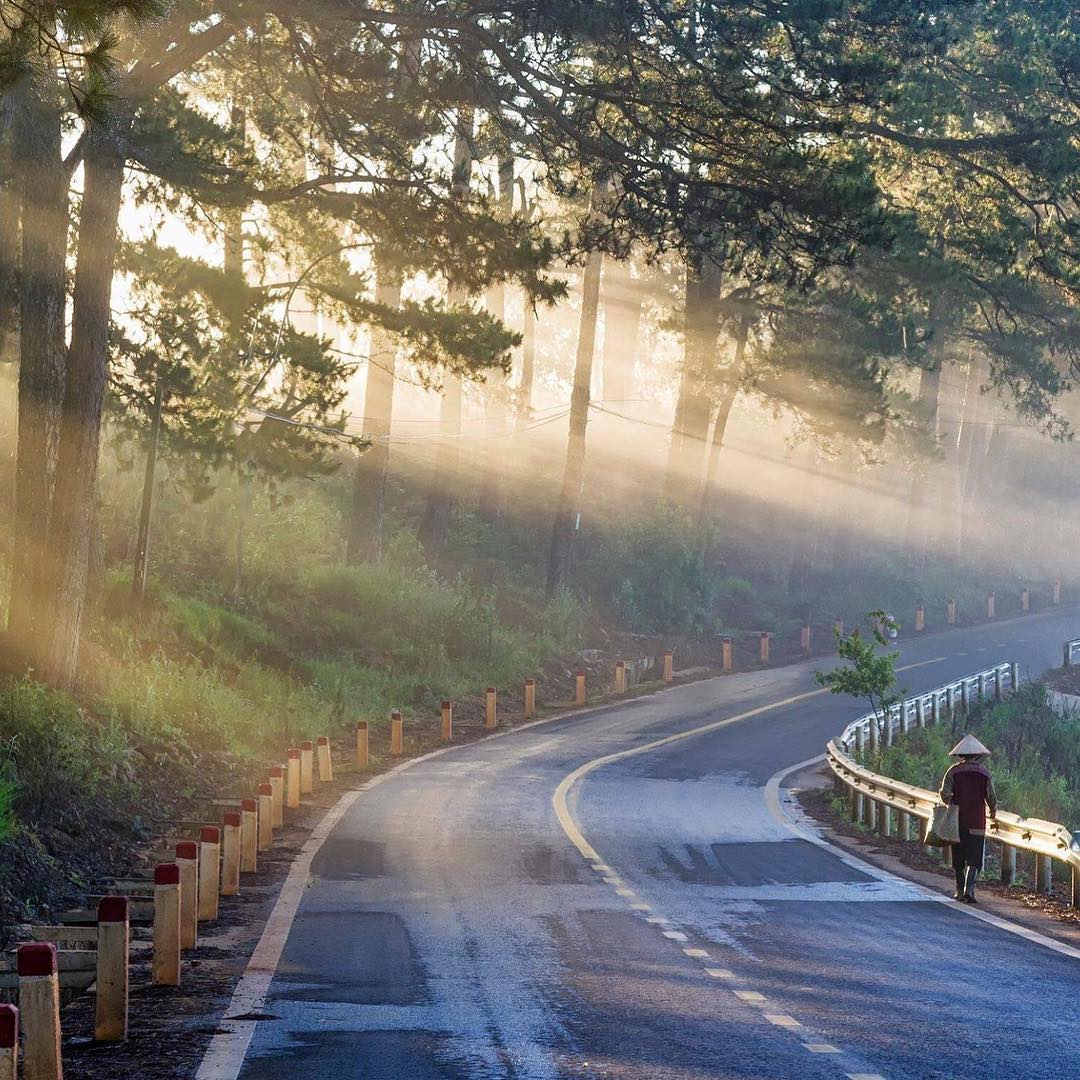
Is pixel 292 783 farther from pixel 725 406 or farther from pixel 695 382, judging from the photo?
pixel 725 406

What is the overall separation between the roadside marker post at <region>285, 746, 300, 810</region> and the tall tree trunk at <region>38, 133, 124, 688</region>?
293 cm

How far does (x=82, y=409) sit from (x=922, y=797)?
11222 millimetres

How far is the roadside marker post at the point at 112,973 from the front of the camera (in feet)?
28.0

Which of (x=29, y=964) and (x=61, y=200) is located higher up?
(x=61, y=200)

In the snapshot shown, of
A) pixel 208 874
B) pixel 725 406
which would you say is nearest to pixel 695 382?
pixel 725 406

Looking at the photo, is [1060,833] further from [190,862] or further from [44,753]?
[44,753]

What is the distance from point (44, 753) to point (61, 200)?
724cm

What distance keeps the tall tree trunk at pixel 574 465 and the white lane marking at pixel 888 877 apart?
55.1ft

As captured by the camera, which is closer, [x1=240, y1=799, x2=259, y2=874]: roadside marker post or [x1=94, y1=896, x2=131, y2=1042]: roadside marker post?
[x1=94, y1=896, x2=131, y2=1042]: roadside marker post

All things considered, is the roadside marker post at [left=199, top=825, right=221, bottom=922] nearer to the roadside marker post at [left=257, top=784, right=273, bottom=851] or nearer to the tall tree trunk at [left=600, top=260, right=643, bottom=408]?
the roadside marker post at [left=257, top=784, right=273, bottom=851]

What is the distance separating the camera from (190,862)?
10.9 meters

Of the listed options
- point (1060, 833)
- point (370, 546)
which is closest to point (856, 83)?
point (1060, 833)

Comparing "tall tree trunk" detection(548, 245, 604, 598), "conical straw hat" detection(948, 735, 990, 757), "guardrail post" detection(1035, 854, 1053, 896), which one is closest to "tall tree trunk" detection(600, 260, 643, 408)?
"tall tree trunk" detection(548, 245, 604, 598)

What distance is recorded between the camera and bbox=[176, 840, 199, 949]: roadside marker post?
35.6 ft
